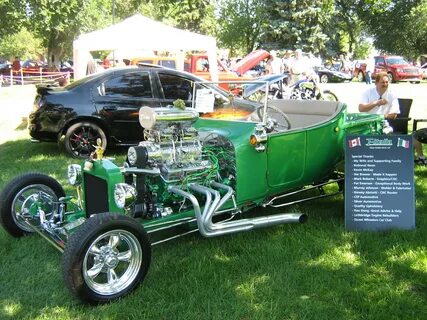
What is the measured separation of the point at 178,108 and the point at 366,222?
2091 millimetres

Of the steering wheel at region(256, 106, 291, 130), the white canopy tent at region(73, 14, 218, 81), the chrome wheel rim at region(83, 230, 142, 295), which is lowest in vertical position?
the chrome wheel rim at region(83, 230, 142, 295)

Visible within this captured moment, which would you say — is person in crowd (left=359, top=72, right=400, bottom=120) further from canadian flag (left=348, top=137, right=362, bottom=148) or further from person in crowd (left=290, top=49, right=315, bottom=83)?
person in crowd (left=290, top=49, right=315, bottom=83)

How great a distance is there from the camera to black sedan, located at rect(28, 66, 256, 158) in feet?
25.1

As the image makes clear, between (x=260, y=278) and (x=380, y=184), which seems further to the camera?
(x=380, y=184)

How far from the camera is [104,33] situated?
42.7 feet

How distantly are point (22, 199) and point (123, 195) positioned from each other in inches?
52.9

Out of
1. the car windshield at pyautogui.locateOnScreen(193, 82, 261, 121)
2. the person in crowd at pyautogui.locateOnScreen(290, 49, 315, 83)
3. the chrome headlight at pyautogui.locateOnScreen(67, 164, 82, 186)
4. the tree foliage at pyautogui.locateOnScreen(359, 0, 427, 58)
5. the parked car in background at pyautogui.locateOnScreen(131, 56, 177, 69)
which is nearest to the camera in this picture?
the chrome headlight at pyautogui.locateOnScreen(67, 164, 82, 186)

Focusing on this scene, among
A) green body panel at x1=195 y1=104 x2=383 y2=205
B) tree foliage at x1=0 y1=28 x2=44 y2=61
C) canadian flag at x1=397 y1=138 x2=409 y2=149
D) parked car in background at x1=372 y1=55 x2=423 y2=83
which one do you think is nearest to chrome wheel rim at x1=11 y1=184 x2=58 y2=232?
green body panel at x1=195 y1=104 x2=383 y2=205

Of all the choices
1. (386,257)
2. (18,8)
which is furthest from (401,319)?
(18,8)


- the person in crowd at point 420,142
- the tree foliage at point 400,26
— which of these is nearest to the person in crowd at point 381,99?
the person in crowd at point 420,142

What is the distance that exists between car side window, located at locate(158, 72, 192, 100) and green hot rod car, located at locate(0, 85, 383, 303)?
3.34 meters

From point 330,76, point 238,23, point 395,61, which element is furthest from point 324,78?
point 238,23

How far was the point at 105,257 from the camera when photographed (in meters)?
3.34

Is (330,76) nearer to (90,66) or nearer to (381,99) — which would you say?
(90,66)
